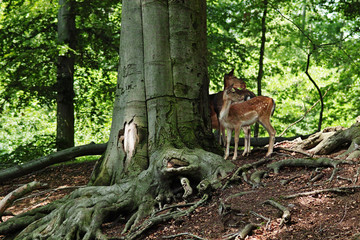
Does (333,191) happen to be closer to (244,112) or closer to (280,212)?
(280,212)

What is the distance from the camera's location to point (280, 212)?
A: 4.82 metres

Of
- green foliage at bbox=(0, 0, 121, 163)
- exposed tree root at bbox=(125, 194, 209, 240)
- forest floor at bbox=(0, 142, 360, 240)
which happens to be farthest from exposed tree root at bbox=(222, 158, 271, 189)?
green foliage at bbox=(0, 0, 121, 163)

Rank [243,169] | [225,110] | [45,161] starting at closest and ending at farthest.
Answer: [243,169] → [225,110] → [45,161]

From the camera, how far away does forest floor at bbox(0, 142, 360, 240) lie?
14.6ft

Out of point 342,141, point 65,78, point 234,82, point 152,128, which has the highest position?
point 65,78

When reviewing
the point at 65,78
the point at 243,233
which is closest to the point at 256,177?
the point at 243,233

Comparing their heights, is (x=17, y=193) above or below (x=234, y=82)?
below

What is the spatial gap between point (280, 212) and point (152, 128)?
2647mm

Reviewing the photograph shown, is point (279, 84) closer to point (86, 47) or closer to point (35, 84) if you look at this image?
point (86, 47)

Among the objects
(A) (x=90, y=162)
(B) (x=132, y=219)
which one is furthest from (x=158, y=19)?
(A) (x=90, y=162)

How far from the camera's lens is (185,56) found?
7.08 metres

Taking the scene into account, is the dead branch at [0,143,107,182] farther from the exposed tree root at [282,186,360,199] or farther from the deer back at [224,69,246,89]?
the exposed tree root at [282,186,360,199]

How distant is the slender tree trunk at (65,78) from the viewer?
44.1 feet

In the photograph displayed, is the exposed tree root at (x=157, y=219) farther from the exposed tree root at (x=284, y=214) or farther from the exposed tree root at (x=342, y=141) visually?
the exposed tree root at (x=342, y=141)
